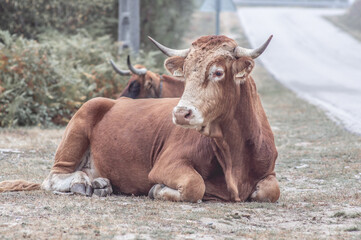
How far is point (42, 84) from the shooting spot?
532 inches

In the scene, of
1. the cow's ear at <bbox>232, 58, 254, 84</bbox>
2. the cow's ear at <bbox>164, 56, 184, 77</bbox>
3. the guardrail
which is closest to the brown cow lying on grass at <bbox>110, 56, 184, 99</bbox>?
the cow's ear at <bbox>164, 56, 184, 77</bbox>

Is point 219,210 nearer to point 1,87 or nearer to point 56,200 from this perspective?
point 56,200

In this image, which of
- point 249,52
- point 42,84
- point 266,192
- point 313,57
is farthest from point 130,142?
point 313,57

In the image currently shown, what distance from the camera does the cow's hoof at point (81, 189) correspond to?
6.78 metres

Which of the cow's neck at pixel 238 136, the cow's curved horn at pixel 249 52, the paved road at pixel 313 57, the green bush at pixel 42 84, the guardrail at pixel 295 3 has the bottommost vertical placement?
the guardrail at pixel 295 3

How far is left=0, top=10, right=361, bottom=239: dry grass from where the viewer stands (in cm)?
491

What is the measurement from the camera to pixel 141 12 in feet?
71.8

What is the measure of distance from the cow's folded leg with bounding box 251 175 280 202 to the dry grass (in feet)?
0.39

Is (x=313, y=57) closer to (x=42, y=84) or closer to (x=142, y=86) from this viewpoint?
(x=42, y=84)

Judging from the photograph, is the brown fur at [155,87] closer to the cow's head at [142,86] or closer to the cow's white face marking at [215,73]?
the cow's head at [142,86]

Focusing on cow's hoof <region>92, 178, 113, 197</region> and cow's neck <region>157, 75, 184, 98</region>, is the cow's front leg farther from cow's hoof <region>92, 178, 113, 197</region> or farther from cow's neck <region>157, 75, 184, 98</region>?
cow's neck <region>157, 75, 184, 98</region>

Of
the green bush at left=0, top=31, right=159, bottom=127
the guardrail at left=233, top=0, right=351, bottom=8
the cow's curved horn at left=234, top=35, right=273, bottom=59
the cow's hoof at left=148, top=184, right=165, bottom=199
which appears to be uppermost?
the cow's curved horn at left=234, top=35, right=273, bottom=59

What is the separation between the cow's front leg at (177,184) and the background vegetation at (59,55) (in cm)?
685

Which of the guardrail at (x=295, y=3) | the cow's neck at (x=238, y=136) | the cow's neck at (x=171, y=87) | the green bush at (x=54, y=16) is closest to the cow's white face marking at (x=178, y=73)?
the cow's neck at (x=238, y=136)
